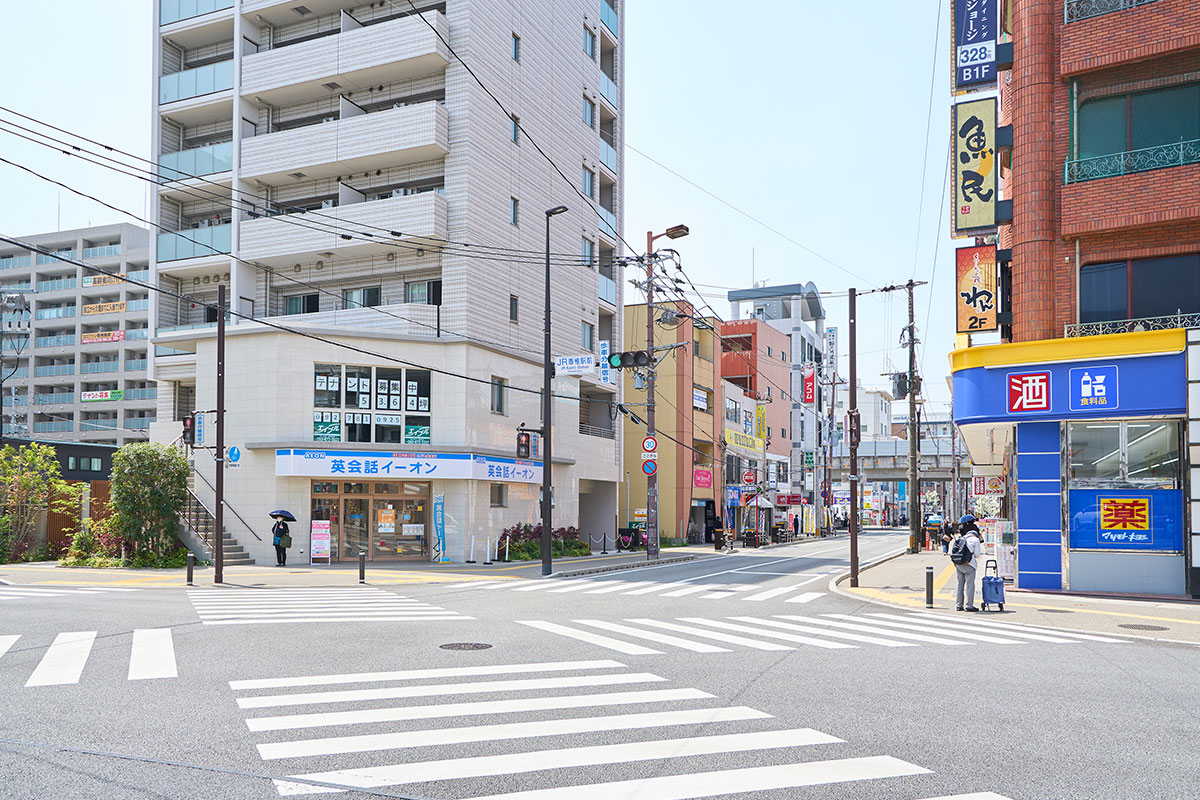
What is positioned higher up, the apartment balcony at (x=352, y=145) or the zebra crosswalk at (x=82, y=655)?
the apartment balcony at (x=352, y=145)

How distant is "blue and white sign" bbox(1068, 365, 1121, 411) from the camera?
20391 mm

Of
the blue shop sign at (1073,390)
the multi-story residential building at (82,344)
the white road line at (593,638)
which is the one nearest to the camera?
the white road line at (593,638)

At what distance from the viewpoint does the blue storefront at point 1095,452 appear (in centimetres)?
2017

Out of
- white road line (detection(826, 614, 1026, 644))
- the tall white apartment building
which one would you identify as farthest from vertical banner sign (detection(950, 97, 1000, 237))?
the tall white apartment building

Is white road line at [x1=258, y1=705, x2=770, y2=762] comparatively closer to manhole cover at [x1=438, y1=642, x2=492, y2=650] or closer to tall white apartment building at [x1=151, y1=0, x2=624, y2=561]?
manhole cover at [x1=438, y1=642, x2=492, y2=650]

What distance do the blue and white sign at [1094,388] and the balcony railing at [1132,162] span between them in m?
4.44

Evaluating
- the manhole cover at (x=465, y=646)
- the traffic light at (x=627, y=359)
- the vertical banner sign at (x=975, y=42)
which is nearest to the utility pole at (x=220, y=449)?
the traffic light at (x=627, y=359)

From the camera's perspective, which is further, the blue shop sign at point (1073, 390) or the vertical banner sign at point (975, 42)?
the vertical banner sign at point (975, 42)

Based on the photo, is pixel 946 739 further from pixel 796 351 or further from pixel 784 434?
pixel 796 351

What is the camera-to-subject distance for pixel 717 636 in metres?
14.7

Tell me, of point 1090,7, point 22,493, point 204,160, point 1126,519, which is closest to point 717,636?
point 1126,519

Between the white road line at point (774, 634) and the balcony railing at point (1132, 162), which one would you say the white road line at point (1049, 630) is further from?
the balcony railing at point (1132, 162)

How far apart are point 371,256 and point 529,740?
99.3 ft

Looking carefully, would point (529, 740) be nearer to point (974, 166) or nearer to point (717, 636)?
point (717, 636)
